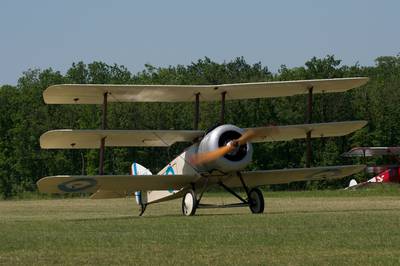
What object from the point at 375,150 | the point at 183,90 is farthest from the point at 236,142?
the point at 375,150

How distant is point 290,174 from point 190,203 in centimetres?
318

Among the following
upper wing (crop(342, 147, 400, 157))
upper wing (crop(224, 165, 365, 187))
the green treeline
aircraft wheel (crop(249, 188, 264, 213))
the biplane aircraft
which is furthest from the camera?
the green treeline

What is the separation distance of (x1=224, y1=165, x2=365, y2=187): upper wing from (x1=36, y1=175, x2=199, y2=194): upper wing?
1333mm

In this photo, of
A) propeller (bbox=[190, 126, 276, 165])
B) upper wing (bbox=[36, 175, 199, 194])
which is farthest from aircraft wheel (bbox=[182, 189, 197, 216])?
propeller (bbox=[190, 126, 276, 165])

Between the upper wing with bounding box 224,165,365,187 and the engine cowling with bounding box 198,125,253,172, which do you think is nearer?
the engine cowling with bounding box 198,125,253,172

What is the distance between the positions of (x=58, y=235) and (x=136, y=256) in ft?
11.2

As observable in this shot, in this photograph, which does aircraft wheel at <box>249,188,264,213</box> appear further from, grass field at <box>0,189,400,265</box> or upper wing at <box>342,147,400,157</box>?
upper wing at <box>342,147,400,157</box>

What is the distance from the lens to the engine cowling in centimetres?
1922

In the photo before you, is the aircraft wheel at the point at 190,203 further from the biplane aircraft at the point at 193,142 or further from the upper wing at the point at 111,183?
the upper wing at the point at 111,183

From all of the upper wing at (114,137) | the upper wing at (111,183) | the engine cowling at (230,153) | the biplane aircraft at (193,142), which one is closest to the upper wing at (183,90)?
the biplane aircraft at (193,142)

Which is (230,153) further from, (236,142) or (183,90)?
(183,90)

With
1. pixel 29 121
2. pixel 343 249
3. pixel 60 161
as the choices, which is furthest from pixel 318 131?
pixel 29 121

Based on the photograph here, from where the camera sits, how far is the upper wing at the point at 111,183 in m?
18.8

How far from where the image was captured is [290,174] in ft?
71.6
